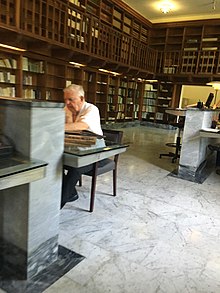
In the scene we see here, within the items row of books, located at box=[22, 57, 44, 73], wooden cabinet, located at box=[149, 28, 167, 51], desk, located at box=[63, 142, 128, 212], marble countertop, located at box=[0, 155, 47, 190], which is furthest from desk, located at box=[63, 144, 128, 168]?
wooden cabinet, located at box=[149, 28, 167, 51]

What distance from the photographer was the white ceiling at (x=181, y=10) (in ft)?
26.3

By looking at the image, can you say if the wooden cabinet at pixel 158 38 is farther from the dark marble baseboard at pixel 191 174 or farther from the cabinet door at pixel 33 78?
the dark marble baseboard at pixel 191 174

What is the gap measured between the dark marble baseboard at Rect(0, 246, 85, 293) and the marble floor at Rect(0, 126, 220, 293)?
4cm

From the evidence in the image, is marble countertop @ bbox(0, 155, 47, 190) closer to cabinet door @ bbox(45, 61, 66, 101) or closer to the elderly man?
the elderly man

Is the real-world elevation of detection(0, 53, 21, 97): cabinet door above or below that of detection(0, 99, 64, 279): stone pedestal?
above

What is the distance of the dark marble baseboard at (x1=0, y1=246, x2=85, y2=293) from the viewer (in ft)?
4.45

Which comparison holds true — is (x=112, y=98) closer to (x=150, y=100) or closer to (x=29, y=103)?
(x=150, y=100)

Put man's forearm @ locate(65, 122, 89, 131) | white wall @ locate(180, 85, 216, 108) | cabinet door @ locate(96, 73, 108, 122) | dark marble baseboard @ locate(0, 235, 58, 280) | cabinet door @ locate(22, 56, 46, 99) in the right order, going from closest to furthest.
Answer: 1. dark marble baseboard @ locate(0, 235, 58, 280)
2. man's forearm @ locate(65, 122, 89, 131)
3. cabinet door @ locate(22, 56, 46, 99)
4. cabinet door @ locate(96, 73, 108, 122)
5. white wall @ locate(180, 85, 216, 108)

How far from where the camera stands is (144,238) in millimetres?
1982

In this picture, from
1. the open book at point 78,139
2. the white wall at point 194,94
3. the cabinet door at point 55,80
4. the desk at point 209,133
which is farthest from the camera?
the white wall at point 194,94

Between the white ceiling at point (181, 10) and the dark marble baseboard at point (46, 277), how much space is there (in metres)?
8.66

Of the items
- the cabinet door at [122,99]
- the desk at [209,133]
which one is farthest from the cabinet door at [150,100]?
the desk at [209,133]

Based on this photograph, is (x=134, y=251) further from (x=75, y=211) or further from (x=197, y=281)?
(x=75, y=211)

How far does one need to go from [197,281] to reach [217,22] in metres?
9.53
